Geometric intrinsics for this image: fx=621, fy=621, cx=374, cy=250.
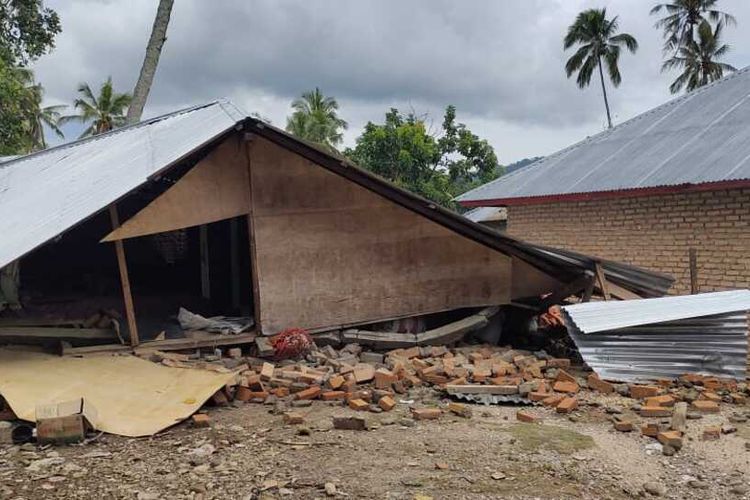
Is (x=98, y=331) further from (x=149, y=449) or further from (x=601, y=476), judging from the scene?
(x=601, y=476)

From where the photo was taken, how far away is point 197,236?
39.0ft

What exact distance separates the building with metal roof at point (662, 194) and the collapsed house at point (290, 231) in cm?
183

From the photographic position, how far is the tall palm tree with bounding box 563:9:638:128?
34.2m

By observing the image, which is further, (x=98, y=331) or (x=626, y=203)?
(x=626, y=203)

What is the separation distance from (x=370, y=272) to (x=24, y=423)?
13.3ft

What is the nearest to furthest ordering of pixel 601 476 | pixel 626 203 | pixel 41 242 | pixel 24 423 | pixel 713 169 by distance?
1. pixel 601 476
2. pixel 24 423
3. pixel 41 242
4. pixel 713 169
5. pixel 626 203

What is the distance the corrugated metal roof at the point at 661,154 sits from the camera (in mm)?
9438

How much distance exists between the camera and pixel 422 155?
25.6 m

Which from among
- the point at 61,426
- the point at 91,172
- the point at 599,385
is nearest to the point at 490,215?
the point at 599,385

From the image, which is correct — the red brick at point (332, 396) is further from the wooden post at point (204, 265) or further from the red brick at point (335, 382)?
the wooden post at point (204, 265)

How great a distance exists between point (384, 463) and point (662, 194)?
771 centimetres

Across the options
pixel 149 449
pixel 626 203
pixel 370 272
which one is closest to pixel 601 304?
pixel 370 272

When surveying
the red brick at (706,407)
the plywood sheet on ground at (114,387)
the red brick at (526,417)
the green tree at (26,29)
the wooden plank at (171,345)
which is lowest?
the red brick at (706,407)

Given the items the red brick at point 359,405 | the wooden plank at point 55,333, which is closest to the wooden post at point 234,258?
the wooden plank at point 55,333
